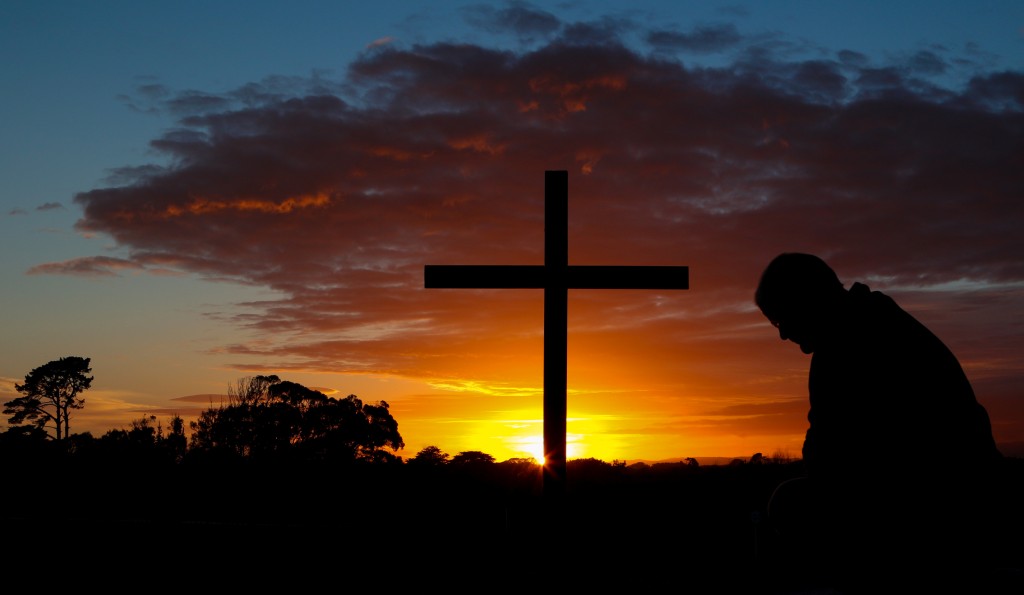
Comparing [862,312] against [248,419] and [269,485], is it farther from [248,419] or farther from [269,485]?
[248,419]

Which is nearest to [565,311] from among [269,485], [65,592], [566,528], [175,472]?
[566,528]

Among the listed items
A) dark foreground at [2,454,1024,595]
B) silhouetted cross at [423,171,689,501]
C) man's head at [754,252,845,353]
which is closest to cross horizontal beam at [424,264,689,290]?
silhouetted cross at [423,171,689,501]

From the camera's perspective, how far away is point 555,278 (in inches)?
337

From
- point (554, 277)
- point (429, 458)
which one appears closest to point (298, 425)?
point (429, 458)

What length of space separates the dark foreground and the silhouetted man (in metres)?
0.08

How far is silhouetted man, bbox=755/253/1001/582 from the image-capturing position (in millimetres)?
2432

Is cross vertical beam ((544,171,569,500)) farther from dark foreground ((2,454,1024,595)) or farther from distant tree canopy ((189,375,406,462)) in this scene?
distant tree canopy ((189,375,406,462))

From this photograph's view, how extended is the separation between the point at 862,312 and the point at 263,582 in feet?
21.2

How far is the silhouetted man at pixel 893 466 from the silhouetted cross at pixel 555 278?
5901 millimetres

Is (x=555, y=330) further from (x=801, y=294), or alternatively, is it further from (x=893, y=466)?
(x=893, y=466)

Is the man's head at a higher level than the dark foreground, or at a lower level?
Result: higher

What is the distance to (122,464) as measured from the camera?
71.7 feet

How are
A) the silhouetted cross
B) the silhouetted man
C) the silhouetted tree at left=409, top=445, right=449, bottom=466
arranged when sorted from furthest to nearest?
the silhouetted tree at left=409, top=445, right=449, bottom=466 < the silhouetted cross < the silhouetted man

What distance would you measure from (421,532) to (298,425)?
92.8 feet
